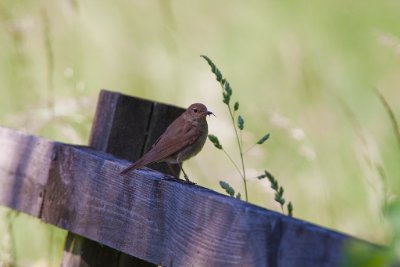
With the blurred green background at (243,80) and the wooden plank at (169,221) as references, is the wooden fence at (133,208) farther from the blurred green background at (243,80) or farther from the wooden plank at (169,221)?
the blurred green background at (243,80)

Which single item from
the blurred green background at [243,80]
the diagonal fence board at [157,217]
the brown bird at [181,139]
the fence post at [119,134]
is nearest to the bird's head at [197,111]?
the brown bird at [181,139]

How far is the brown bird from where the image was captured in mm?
3365

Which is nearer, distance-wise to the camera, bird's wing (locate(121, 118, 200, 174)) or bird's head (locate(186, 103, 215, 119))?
bird's wing (locate(121, 118, 200, 174))

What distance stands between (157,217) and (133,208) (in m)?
0.17

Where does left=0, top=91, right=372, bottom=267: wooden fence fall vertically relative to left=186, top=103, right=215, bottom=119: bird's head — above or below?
below

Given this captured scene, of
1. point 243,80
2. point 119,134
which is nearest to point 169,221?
point 119,134

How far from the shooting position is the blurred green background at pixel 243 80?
16.1ft

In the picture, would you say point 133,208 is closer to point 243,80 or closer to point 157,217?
point 157,217

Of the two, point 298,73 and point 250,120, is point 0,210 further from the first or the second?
point 250,120

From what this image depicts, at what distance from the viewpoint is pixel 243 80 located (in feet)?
24.0

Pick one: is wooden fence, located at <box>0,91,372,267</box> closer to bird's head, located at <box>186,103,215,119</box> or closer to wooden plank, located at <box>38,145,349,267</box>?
wooden plank, located at <box>38,145,349,267</box>

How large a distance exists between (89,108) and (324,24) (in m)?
4.09

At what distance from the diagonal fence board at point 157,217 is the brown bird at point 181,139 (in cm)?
20

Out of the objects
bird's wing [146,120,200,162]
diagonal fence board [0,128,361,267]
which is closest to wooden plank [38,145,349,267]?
diagonal fence board [0,128,361,267]
